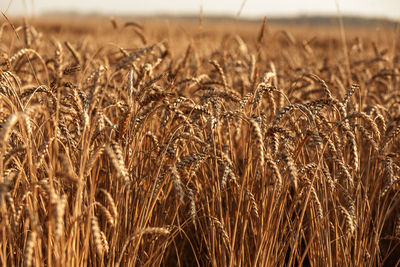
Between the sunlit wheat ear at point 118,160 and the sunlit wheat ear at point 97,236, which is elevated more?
the sunlit wheat ear at point 118,160

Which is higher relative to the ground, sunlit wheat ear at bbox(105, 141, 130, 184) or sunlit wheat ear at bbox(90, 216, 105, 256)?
sunlit wheat ear at bbox(105, 141, 130, 184)

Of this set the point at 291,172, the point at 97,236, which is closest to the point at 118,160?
the point at 97,236

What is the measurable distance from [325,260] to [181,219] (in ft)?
2.48

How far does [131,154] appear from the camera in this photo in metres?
1.60

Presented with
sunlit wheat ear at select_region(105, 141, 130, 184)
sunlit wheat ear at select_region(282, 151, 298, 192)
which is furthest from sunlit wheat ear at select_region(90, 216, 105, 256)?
sunlit wheat ear at select_region(282, 151, 298, 192)

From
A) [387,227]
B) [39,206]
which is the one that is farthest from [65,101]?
[387,227]

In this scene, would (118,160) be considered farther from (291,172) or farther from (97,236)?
(291,172)

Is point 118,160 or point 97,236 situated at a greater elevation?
point 118,160

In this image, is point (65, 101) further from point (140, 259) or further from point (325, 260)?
point (325, 260)

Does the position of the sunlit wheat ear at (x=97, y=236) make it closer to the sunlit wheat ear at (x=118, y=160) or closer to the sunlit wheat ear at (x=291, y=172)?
the sunlit wheat ear at (x=118, y=160)

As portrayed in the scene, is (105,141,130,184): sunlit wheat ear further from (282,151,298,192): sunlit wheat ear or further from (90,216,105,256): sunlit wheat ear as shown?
(282,151,298,192): sunlit wheat ear

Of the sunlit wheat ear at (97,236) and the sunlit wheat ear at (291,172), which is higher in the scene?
→ the sunlit wheat ear at (291,172)

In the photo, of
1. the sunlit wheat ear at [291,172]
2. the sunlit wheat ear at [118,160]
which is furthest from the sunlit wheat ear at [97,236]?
the sunlit wheat ear at [291,172]

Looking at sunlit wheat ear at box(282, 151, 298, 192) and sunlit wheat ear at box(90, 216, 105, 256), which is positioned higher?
sunlit wheat ear at box(282, 151, 298, 192)
